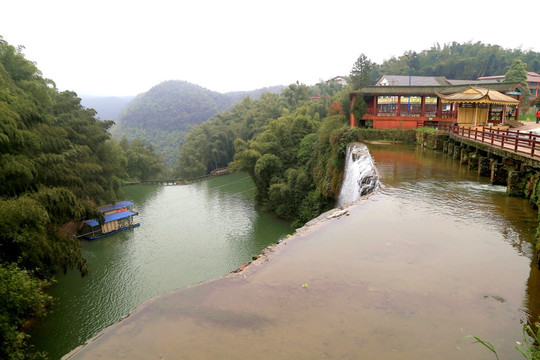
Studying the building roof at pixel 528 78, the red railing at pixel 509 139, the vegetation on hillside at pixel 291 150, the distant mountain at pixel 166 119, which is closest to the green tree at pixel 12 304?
the red railing at pixel 509 139

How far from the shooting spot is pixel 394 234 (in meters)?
8.12

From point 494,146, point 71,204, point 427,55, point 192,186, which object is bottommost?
point 192,186

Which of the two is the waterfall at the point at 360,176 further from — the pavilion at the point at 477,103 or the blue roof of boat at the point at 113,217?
the blue roof of boat at the point at 113,217

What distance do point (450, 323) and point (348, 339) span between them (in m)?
1.52

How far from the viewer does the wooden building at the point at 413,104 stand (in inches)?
1050

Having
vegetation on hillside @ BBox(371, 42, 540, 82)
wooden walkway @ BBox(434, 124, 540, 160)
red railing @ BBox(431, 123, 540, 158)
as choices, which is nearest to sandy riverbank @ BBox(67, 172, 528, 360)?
wooden walkway @ BBox(434, 124, 540, 160)

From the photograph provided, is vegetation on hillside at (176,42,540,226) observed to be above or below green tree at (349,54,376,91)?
below

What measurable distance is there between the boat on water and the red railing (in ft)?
78.2

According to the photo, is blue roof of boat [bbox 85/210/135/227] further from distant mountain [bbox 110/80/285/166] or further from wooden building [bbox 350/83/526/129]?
distant mountain [bbox 110/80/285/166]

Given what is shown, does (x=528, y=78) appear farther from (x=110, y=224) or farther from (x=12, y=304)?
(x=12, y=304)

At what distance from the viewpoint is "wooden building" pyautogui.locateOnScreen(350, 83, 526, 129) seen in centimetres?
2667

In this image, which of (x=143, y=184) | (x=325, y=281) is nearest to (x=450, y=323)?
(x=325, y=281)

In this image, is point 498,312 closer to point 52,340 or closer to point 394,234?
point 394,234

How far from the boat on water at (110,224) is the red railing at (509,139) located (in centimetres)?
2384
